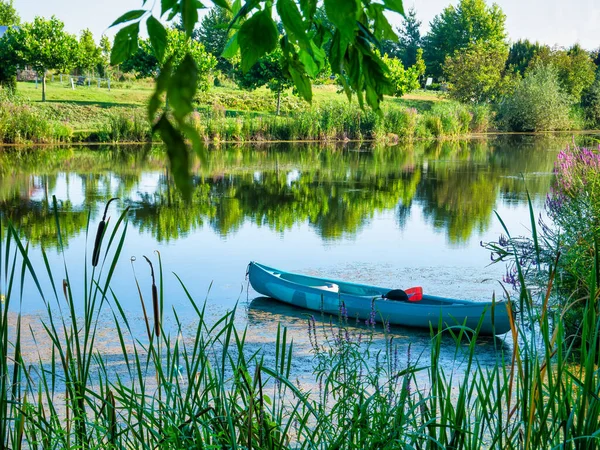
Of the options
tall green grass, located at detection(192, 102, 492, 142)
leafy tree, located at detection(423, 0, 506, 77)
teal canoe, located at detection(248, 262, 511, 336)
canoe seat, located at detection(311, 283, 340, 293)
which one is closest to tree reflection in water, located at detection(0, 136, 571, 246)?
teal canoe, located at detection(248, 262, 511, 336)

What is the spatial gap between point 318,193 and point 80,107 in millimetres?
16766

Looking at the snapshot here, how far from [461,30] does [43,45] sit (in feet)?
100

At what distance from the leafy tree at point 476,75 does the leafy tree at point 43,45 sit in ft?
64.1

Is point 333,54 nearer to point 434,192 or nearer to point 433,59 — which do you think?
point 434,192

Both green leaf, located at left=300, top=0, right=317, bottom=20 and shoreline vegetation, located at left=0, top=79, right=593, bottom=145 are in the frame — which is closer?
green leaf, located at left=300, top=0, right=317, bottom=20

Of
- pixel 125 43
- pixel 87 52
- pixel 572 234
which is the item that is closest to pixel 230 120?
pixel 87 52

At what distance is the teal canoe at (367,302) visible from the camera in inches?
244

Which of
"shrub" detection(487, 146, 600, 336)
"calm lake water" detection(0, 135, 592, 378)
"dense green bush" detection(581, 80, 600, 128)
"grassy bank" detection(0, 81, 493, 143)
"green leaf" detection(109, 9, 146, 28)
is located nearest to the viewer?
"green leaf" detection(109, 9, 146, 28)

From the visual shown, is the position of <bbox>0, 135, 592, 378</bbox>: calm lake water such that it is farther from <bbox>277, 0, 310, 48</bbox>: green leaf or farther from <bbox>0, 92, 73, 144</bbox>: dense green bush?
<bbox>277, 0, 310, 48</bbox>: green leaf

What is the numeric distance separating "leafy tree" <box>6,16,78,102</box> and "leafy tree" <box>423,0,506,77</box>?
2618cm

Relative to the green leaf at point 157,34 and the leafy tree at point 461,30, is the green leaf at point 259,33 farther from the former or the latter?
the leafy tree at point 461,30

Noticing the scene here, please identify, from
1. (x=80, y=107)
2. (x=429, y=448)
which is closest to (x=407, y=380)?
(x=429, y=448)

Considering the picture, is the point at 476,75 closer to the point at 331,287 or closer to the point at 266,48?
the point at 331,287

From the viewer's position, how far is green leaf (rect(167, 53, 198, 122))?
31.1 inches
